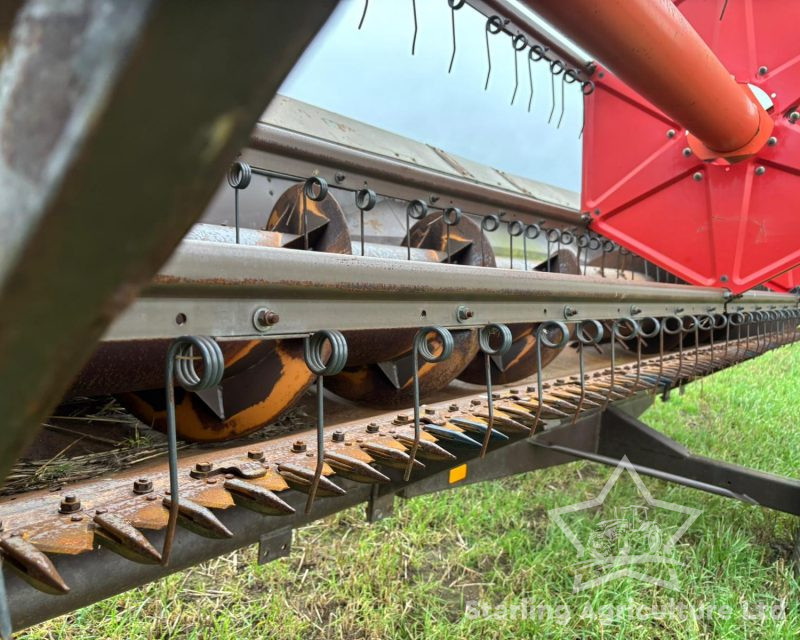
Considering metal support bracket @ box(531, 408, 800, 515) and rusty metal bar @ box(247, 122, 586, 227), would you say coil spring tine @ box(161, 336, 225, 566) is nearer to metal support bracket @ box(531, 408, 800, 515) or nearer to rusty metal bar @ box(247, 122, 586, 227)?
rusty metal bar @ box(247, 122, 586, 227)

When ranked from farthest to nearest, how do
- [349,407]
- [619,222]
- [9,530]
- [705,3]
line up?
1. [619,222]
2. [705,3]
3. [349,407]
4. [9,530]

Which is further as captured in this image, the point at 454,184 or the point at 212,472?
the point at 454,184

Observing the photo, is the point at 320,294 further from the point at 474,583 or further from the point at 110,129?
the point at 474,583

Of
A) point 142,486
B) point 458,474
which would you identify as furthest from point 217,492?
point 458,474

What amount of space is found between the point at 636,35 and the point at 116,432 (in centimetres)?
125

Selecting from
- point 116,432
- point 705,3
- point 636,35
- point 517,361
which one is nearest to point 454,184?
point 517,361

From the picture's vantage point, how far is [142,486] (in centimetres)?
75

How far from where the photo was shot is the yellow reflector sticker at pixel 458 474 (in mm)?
1586

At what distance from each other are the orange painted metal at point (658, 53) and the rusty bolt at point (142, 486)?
87cm

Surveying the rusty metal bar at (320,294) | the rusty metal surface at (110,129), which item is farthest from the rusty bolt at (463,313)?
the rusty metal surface at (110,129)

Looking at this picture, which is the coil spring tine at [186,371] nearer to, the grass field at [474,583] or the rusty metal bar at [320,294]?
the rusty metal bar at [320,294]

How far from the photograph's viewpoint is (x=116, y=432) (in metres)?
1.13

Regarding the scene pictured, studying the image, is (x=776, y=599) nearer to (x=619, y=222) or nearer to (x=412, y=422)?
(x=619, y=222)

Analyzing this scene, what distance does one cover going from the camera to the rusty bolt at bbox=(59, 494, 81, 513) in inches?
26.9
